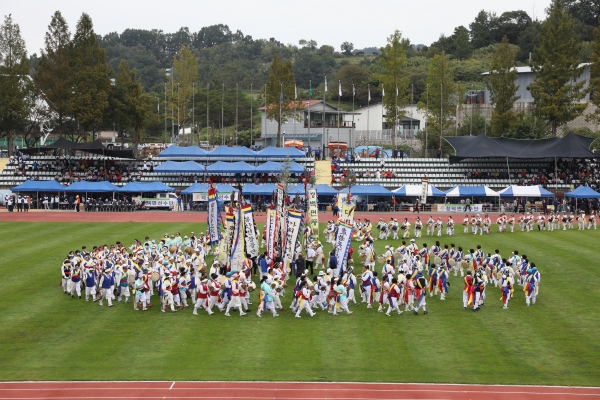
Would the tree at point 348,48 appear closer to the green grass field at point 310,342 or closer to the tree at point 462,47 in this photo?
the tree at point 462,47

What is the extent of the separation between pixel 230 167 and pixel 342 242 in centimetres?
3264

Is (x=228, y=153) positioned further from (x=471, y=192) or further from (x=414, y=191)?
(x=471, y=192)

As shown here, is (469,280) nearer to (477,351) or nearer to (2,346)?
(477,351)

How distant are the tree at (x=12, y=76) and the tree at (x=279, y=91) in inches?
932

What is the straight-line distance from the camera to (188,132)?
106m

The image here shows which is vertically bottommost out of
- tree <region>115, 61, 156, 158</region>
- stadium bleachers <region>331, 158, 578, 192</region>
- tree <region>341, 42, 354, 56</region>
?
stadium bleachers <region>331, 158, 578, 192</region>

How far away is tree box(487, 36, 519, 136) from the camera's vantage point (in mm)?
→ 62438

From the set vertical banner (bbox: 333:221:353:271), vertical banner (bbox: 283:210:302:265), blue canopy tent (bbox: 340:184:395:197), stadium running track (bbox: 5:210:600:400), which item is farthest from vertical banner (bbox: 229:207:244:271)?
blue canopy tent (bbox: 340:184:395:197)

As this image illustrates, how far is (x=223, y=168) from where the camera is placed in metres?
55.9

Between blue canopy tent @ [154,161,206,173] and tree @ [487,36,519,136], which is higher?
tree @ [487,36,519,136]

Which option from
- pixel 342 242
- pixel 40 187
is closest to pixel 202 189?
pixel 40 187

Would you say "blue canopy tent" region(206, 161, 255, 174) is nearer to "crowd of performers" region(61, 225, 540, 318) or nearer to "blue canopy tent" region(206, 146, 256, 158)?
"blue canopy tent" region(206, 146, 256, 158)

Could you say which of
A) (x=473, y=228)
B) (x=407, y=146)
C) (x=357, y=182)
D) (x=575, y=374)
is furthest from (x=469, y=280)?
(x=407, y=146)

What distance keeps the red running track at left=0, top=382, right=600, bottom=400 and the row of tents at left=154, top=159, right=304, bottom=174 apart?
1602 inches
